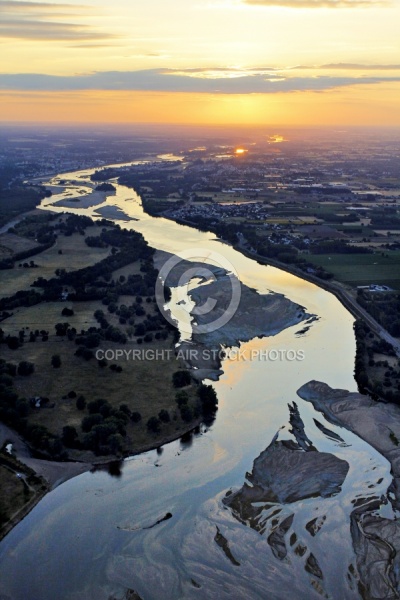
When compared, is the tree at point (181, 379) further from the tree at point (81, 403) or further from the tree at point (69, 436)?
the tree at point (69, 436)

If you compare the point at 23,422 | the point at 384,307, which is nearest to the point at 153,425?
the point at 23,422

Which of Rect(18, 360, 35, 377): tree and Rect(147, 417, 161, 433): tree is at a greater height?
Rect(18, 360, 35, 377): tree

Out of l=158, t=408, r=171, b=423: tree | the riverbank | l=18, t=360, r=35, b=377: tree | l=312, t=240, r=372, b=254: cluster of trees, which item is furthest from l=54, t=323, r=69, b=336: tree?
l=312, t=240, r=372, b=254: cluster of trees

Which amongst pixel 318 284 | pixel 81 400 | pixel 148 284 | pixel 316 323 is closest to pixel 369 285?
pixel 318 284

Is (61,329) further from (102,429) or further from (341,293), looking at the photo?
(341,293)

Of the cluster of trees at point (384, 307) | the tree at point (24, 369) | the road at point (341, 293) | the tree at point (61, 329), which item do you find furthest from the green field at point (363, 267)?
the tree at point (24, 369)

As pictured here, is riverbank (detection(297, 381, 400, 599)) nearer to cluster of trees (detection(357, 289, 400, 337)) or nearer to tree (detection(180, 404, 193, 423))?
tree (detection(180, 404, 193, 423))
